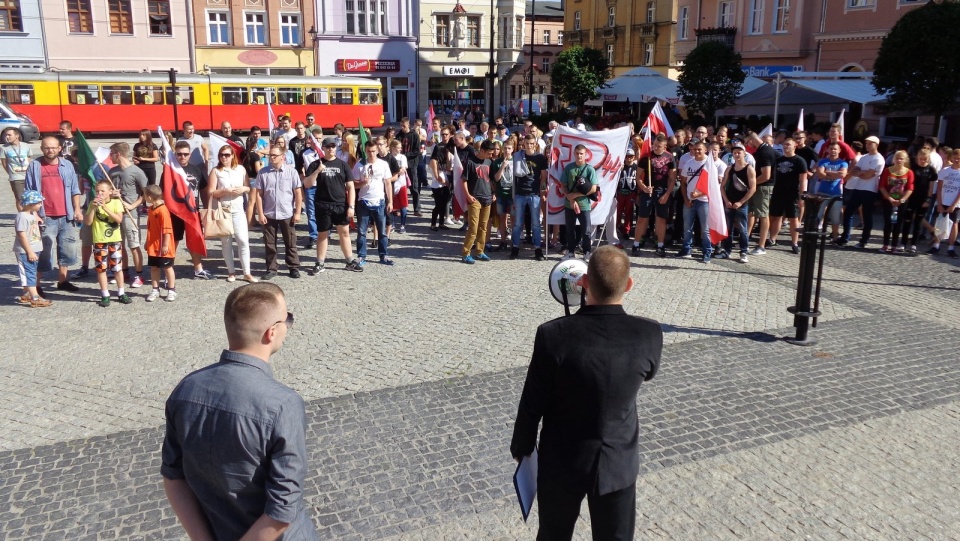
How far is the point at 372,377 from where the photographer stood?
6.65 m

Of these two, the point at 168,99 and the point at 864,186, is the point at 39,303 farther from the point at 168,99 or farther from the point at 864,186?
the point at 168,99

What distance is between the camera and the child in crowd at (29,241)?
27.4 ft

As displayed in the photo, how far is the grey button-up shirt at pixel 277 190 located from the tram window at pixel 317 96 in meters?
28.4

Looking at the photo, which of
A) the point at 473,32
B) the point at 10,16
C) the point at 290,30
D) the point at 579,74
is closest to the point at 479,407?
the point at 579,74

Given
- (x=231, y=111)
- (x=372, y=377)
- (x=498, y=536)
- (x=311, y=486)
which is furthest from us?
(x=231, y=111)

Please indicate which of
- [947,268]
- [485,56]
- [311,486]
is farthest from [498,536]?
[485,56]

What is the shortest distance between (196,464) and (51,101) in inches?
1409

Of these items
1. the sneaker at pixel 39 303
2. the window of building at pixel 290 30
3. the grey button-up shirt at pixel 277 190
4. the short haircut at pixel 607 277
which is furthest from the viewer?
the window of building at pixel 290 30

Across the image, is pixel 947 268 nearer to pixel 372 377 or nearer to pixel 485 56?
pixel 372 377

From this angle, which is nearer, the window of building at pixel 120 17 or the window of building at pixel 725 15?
the window of building at pixel 725 15

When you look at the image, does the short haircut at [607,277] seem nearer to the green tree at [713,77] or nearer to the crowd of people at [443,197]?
the crowd of people at [443,197]

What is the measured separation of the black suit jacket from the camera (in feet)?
9.91

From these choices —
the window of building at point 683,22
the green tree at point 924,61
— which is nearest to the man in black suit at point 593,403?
the green tree at point 924,61

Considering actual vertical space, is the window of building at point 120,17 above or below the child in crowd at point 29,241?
above
